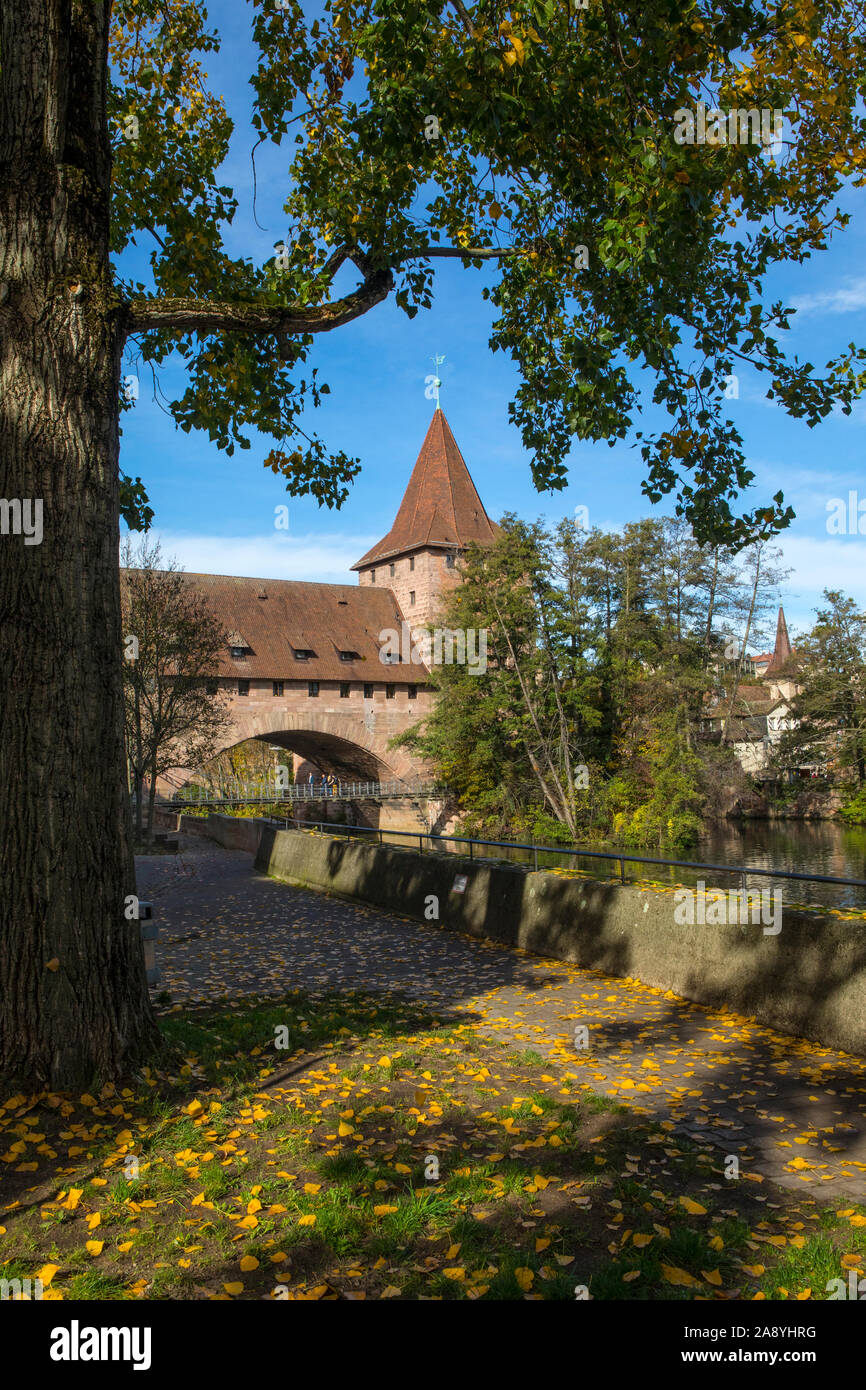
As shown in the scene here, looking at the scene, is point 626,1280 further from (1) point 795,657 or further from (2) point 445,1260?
(1) point 795,657

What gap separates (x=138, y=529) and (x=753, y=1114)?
23.0 ft

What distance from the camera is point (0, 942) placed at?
4699mm

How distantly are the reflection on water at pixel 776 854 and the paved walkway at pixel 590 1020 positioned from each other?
1468 centimetres

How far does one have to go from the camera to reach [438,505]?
58594mm

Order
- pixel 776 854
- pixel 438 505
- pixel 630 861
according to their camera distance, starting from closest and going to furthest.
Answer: pixel 630 861 < pixel 776 854 < pixel 438 505

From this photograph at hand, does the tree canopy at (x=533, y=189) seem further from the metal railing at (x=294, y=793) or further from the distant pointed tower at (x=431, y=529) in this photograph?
the distant pointed tower at (x=431, y=529)

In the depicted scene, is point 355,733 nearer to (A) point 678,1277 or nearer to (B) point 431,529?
(B) point 431,529

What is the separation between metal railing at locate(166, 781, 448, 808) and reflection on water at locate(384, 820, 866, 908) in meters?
5.45

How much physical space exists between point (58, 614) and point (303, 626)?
50891mm

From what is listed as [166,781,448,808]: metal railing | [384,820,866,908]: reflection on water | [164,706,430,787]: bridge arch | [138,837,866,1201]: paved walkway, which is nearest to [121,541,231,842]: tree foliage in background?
[384,820,866,908]: reflection on water

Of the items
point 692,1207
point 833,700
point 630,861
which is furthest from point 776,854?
point 692,1207

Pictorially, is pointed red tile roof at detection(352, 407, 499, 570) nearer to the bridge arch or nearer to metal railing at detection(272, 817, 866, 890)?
the bridge arch

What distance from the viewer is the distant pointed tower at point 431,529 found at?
56656mm
